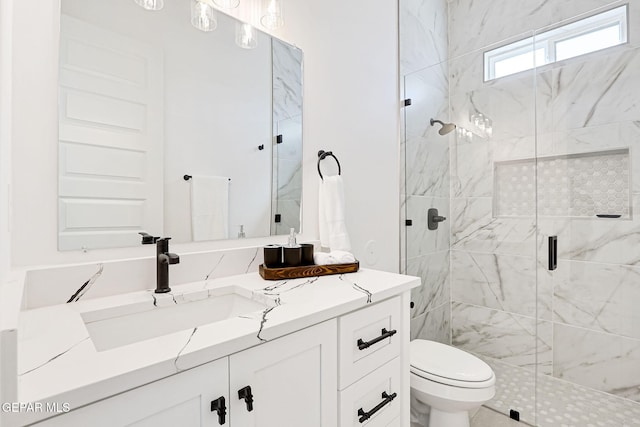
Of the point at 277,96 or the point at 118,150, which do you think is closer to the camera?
Answer: the point at 118,150

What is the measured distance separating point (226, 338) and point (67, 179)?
72 cm

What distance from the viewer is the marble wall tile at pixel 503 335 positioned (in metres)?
2.12

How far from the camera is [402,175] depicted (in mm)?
2070

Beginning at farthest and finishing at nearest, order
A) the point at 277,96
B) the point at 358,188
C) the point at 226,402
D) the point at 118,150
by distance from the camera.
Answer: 1. the point at 358,188
2. the point at 277,96
3. the point at 118,150
4. the point at 226,402

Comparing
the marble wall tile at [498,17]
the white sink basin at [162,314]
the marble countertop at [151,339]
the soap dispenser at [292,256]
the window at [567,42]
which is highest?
the marble wall tile at [498,17]

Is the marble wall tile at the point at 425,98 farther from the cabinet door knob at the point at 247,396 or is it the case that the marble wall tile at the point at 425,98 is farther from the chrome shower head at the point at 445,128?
the cabinet door knob at the point at 247,396

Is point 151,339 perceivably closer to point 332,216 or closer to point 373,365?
point 373,365

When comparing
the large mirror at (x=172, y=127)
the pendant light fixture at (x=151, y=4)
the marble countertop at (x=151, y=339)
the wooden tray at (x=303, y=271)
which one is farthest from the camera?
the wooden tray at (x=303, y=271)

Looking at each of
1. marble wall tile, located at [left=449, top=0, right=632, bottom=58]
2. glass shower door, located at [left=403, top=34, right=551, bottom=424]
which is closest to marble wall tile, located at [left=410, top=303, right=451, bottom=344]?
glass shower door, located at [left=403, top=34, right=551, bottom=424]

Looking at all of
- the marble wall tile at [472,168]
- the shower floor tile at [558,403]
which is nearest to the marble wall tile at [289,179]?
the marble wall tile at [472,168]

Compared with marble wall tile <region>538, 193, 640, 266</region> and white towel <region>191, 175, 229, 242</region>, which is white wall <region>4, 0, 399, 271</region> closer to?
white towel <region>191, 175, 229, 242</region>

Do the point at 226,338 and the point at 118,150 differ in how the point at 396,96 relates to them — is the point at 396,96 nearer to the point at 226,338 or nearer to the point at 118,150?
the point at 118,150

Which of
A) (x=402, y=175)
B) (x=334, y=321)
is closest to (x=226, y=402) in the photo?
(x=334, y=321)

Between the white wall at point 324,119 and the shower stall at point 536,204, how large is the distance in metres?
0.18
